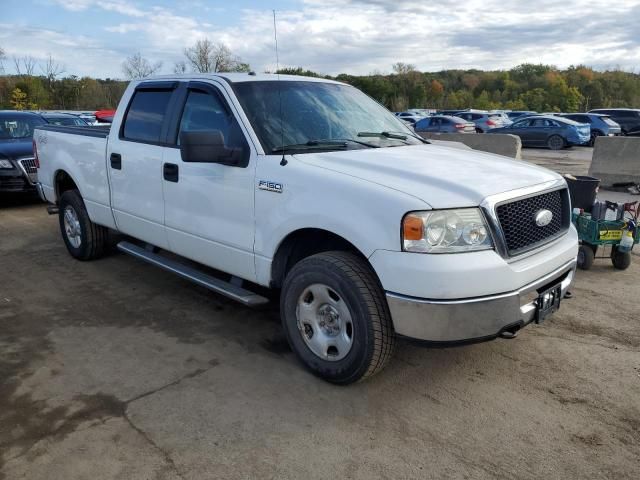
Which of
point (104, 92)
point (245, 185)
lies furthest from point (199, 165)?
point (104, 92)

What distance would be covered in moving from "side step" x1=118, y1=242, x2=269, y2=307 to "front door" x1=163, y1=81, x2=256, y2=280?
11cm

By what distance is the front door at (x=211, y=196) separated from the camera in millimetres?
3787

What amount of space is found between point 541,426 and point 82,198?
4994 mm

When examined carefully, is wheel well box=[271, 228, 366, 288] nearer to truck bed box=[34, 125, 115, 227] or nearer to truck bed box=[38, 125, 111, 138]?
truck bed box=[34, 125, 115, 227]

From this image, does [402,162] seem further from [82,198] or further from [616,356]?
[82,198]

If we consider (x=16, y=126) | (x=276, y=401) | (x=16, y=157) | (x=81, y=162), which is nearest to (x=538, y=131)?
(x=16, y=126)

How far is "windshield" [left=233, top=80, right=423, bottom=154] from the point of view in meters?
3.82

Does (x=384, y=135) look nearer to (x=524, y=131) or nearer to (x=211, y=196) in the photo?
(x=211, y=196)

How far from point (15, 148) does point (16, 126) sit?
1.18m

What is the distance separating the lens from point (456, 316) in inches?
115

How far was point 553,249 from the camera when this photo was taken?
352 centimetres

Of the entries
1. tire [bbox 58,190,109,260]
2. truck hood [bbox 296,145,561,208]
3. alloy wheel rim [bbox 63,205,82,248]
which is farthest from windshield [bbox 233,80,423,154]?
alloy wheel rim [bbox 63,205,82,248]

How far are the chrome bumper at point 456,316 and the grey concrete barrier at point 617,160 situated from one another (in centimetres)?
996

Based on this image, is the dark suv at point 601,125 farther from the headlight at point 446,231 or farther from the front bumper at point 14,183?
the headlight at point 446,231
